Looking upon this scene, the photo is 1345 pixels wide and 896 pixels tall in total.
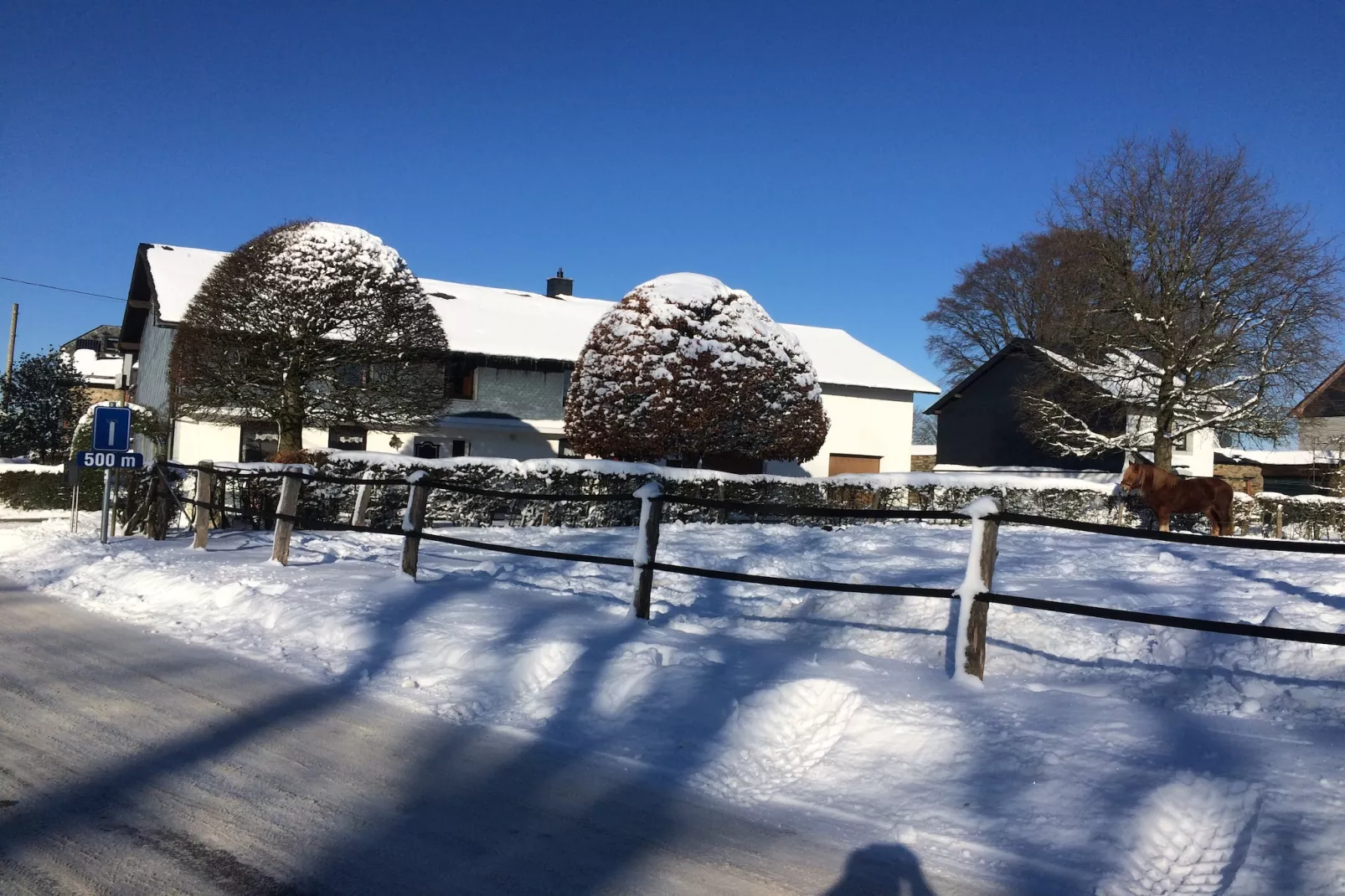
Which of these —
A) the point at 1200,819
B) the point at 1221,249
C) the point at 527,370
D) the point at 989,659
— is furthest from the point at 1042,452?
the point at 1200,819

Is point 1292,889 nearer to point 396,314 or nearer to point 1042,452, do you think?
point 396,314

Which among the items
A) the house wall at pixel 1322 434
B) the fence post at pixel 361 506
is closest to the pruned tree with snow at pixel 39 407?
the fence post at pixel 361 506

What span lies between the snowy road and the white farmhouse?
20515mm

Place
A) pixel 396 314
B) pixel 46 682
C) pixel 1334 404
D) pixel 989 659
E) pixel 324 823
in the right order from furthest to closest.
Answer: pixel 1334 404 → pixel 396 314 → pixel 989 659 → pixel 46 682 → pixel 324 823

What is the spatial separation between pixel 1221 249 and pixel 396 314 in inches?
846

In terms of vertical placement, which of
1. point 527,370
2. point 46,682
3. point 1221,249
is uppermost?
point 1221,249

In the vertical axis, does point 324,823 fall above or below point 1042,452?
below

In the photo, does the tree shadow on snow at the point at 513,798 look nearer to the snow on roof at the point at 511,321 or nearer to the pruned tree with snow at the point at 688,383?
the pruned tree with snow at the point at 688,383

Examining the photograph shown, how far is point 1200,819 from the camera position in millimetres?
4180

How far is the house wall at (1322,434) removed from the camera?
1297 inches

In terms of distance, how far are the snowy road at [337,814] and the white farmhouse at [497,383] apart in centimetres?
2052

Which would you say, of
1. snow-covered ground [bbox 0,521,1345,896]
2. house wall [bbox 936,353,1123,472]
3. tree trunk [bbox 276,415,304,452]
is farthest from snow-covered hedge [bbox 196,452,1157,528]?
house wall [bbox 936,353,1123,472]

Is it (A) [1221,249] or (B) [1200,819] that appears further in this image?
(A) [1221,249]

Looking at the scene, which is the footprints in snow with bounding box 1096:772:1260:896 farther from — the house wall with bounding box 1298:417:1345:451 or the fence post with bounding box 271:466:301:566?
the house wall with bounding box 1298:417:1345:451
